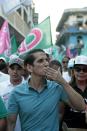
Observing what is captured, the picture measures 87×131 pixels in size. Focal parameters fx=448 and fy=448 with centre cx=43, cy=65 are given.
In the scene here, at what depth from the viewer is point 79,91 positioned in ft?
14.5

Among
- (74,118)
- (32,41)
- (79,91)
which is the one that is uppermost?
(32,41)

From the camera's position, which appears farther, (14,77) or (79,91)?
(14,77)

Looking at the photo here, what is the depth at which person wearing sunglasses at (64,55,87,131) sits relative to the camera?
14.0 ft

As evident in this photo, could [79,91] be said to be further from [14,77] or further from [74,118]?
[14,77]

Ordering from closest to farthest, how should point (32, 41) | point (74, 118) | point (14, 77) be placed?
point (74, 118)
point (14, 77)
point (32, 41)

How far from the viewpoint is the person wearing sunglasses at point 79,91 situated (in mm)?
4281

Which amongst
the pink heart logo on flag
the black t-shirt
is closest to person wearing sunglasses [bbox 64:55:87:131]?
the black t-shirt

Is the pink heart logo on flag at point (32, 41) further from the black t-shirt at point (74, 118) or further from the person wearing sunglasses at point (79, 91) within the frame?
the black t-shirt at point (74, 118)

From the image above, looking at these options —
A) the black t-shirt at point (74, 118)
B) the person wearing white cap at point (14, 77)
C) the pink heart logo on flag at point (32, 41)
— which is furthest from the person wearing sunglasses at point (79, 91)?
the pink heart logo on flag at point (32, 41)

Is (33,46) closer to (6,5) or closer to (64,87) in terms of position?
(6,5)

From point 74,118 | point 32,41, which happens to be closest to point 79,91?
point 74,118

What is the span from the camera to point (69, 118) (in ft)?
14.3

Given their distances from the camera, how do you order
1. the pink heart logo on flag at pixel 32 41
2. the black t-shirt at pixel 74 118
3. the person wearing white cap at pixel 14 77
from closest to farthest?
1. the black t-shirt at pixel 74 118
2. the person wearing white cap at pixel 14 77
3. the pink heart logo on flag at pixel 32 41

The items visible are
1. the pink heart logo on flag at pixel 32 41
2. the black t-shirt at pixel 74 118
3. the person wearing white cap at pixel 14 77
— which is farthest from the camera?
the pink heart logo on flag at pixel 32 41
